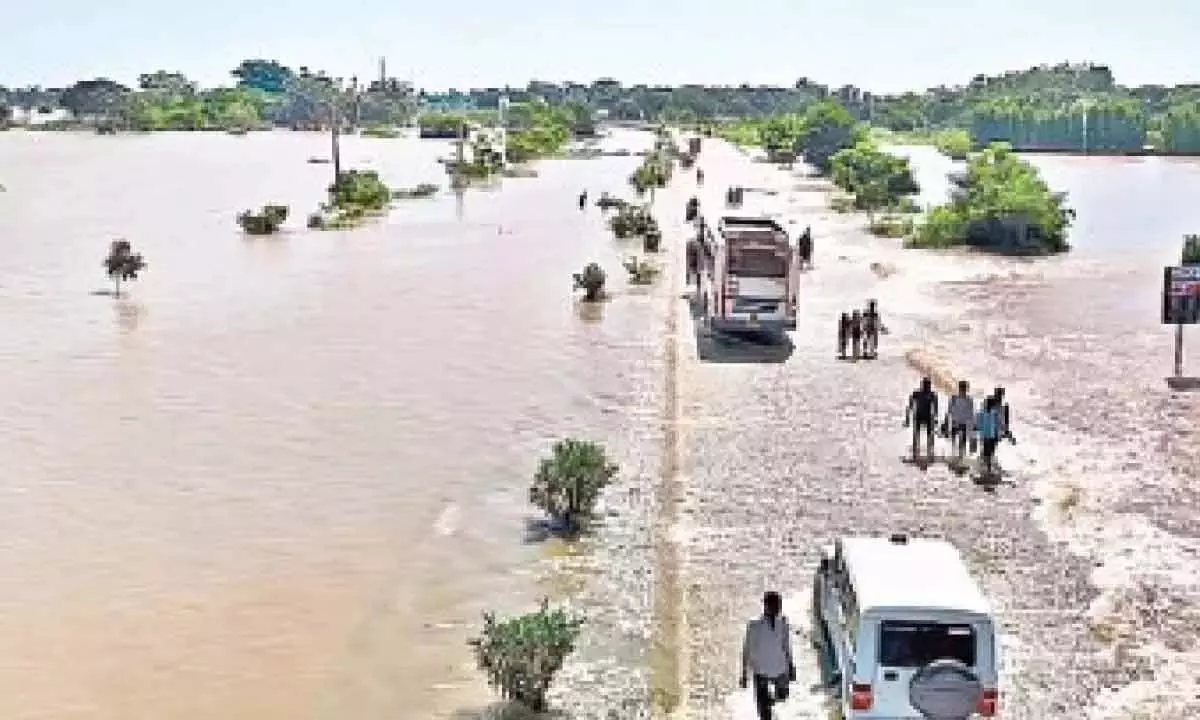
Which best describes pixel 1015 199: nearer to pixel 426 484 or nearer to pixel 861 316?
pixel 861 316

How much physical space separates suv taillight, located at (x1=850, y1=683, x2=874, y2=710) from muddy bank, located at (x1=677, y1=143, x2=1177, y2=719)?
4.61ft

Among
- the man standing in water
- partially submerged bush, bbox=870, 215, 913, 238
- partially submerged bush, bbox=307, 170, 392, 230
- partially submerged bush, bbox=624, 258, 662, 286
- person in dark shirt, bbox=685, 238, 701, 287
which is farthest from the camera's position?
partially submerged bush, bbox=307, 170, 392, 230

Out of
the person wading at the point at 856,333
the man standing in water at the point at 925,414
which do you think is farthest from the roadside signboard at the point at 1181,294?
the man standing in water at the point at 925,414

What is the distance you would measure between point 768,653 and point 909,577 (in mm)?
1339

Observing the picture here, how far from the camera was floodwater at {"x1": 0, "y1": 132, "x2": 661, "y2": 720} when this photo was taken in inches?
622

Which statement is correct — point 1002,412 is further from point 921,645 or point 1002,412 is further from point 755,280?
point 755,280

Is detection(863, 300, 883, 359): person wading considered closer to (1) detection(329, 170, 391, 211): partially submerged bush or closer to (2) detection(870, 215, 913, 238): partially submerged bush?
(2) detection(870, 215, 913, 238): partially submerged bush

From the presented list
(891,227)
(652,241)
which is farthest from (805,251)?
(891,227)

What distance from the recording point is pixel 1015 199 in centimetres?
5694

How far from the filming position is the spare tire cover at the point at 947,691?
38.9 ft

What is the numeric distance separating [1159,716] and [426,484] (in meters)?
12.0

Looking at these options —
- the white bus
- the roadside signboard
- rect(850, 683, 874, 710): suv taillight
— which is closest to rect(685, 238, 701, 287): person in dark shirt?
the white bus

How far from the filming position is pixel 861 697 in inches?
480

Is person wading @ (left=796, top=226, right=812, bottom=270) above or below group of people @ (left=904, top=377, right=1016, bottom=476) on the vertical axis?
above
